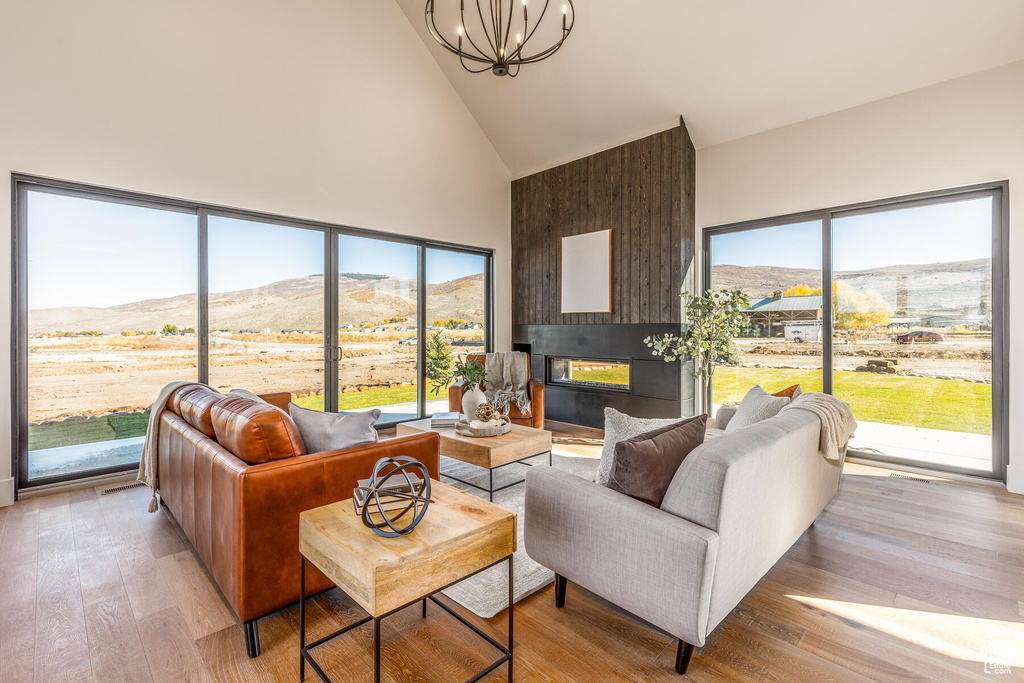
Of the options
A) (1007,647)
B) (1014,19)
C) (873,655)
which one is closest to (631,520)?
(873,655)

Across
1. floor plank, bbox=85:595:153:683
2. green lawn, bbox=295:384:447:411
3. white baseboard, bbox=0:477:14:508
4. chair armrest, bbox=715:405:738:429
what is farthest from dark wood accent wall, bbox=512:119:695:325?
white baseboard, bbox=0:477:14:508

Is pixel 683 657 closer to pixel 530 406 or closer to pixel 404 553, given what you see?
pixel 404 553

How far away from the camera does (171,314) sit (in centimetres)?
379

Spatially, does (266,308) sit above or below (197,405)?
above

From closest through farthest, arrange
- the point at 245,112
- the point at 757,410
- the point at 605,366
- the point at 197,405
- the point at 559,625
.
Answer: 1. the point at 559,625
2. the point at 197,405
3. the point at 757,410
4. the point at 245,112
5. the point at 605,366

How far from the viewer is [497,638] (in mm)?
1756

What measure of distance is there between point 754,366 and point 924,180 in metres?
2.02

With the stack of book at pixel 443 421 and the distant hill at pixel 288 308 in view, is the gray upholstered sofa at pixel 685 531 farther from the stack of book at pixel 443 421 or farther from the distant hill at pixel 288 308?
the distant hill at pixel 288 308

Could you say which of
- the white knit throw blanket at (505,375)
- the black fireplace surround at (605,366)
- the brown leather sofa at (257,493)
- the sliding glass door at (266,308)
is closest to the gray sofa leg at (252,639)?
the brown leather sofa at (257,493)

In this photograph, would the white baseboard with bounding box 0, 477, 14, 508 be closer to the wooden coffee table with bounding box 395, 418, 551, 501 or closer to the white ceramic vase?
the wooden coffee table with bounding box 395, 418, 551, 501

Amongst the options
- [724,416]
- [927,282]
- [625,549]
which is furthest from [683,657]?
[927,282]

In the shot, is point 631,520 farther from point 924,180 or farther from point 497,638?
point 924,180

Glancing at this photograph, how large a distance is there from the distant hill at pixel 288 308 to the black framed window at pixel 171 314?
0.04 ft

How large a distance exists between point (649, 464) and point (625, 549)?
0.30m
